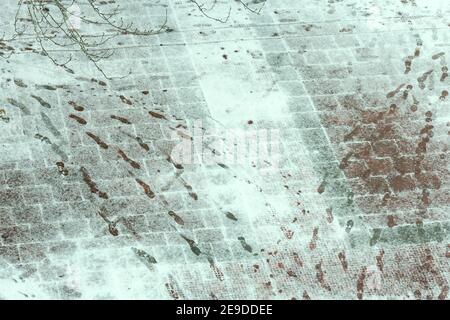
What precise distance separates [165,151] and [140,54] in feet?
4.90

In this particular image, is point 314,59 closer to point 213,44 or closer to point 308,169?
point 213,44

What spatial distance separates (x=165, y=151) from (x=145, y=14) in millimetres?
2248

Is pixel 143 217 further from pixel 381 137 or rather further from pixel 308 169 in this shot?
pixel 381 137

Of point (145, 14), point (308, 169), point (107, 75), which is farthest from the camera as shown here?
point (145, 14)

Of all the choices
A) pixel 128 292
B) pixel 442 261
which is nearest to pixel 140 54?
pixel 128 292

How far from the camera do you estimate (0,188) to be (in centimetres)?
673

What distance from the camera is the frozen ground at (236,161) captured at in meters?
6.27

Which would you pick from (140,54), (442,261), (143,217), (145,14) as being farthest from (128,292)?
(145,14)

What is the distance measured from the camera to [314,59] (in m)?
8.36

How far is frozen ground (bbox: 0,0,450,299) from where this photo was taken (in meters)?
6.27

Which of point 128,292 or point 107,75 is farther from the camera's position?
point 107,75

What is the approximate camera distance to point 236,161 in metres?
7.21
